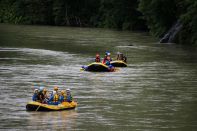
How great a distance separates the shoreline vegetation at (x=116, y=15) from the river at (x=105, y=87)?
7382 mm

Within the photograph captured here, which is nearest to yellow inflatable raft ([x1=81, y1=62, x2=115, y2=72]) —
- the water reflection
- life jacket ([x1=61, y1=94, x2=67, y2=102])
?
life jacket ([x1=61, y1=94, x2=67, y2=102])

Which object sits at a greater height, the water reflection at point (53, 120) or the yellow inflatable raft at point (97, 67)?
the yellow inflatable raft at point (97, 67)

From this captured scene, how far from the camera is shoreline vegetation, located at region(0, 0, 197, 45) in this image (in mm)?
88938

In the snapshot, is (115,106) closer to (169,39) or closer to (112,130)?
(112,130)

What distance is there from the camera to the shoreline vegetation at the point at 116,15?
3501 inches

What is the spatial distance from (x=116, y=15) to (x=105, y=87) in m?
83.6

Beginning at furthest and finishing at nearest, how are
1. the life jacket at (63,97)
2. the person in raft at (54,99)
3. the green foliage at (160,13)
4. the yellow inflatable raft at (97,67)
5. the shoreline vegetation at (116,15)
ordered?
the green foliage at (160,13) → the shoreline vegetation at (116,15) → the yellow inflatable raft at (97,67) → the life jacket at (63,97) → the person in raft at (54,99)

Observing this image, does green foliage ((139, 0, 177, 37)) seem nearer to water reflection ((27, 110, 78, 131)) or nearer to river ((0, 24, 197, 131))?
river ((0, 24, 197, 131))

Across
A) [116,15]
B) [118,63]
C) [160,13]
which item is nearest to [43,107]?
[118,63]

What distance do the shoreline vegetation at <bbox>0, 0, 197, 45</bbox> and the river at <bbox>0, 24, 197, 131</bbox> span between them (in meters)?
7.38

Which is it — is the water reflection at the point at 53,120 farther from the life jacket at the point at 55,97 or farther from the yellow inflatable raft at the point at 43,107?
the life jacket at the point at 55,97

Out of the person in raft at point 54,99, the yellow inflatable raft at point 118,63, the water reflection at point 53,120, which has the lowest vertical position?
the water reflection at point 53,120

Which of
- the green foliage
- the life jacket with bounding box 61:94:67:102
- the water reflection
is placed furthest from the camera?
the green foliage

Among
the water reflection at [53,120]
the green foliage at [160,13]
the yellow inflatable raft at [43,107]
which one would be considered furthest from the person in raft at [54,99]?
the green foliage at [160,13]
